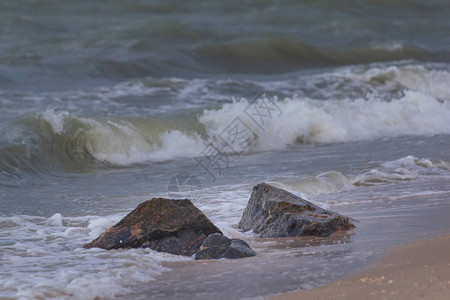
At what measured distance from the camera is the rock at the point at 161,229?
402cm

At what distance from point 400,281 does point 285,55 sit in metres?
13.7

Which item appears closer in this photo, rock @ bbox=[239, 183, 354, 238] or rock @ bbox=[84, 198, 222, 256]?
rock @ bbox=[84, 198, 222, 256]

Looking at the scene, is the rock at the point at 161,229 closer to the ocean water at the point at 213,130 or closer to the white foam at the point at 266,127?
the ocean water at the point at 213,130

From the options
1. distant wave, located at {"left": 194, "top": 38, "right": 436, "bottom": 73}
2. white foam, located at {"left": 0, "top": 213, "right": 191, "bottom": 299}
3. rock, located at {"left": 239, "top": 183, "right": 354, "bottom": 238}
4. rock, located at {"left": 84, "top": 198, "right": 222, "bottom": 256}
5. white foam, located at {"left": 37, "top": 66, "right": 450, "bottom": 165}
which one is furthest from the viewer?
distant wave, located at {"left": 194, "top": 38, "right": 436, "bottom": 73}

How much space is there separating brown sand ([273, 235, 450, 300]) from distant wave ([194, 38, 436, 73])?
11880 millimetres

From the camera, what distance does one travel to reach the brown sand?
2777 millimetres

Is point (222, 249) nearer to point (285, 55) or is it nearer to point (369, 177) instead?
point (369, 177)

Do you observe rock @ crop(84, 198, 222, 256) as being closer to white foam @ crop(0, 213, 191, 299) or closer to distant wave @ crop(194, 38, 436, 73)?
white foam @ crop(0, 213, 191, 299)

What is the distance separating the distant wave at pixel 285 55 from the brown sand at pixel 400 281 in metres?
11.9

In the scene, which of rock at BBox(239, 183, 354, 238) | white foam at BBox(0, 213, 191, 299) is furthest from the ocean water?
rock at BBox(239, 183, 354, 238)

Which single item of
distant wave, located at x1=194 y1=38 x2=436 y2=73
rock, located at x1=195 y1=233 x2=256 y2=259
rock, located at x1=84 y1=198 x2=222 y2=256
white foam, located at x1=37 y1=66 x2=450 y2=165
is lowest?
rock, located at x1=195 y1=233 x2=256 y2=259

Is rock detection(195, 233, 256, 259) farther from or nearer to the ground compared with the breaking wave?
nearer to the ground

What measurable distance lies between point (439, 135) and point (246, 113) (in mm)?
2659

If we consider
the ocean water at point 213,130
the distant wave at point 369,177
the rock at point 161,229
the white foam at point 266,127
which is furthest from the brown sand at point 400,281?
the white foam at point 266,127
